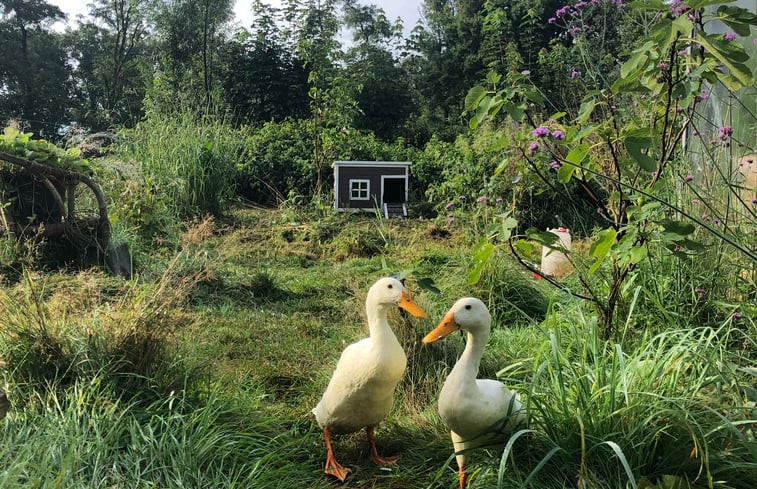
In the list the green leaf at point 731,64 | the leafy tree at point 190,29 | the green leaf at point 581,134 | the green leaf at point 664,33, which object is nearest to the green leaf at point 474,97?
the green leaf at point 581,134

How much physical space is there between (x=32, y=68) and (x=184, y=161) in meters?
20.5

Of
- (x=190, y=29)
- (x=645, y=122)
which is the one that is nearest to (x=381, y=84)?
(x=190, y=29)

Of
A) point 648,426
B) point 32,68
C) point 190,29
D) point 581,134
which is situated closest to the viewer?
point 648,426

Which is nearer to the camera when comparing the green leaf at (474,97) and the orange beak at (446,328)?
the orange beak at (446,328)

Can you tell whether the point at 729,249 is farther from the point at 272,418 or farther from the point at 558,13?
the point at 272,418

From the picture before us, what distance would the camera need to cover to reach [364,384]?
7.39 ft

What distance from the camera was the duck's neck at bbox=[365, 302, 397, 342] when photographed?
227cm

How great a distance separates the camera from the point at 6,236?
15.6 feet

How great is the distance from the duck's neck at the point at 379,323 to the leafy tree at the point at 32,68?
980 inches

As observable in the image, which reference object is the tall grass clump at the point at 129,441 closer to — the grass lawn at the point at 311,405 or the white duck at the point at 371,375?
the grass lawn at the point at 311,405

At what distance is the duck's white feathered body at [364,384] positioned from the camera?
225 centimetres

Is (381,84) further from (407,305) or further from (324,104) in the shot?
(407,305)

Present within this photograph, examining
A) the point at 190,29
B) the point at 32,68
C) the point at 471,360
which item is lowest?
the point at 471,360

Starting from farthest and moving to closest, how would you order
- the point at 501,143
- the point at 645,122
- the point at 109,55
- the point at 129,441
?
the point at 109,55 < the point at 645,122 < the point at 501,143 < the point at 129,441
